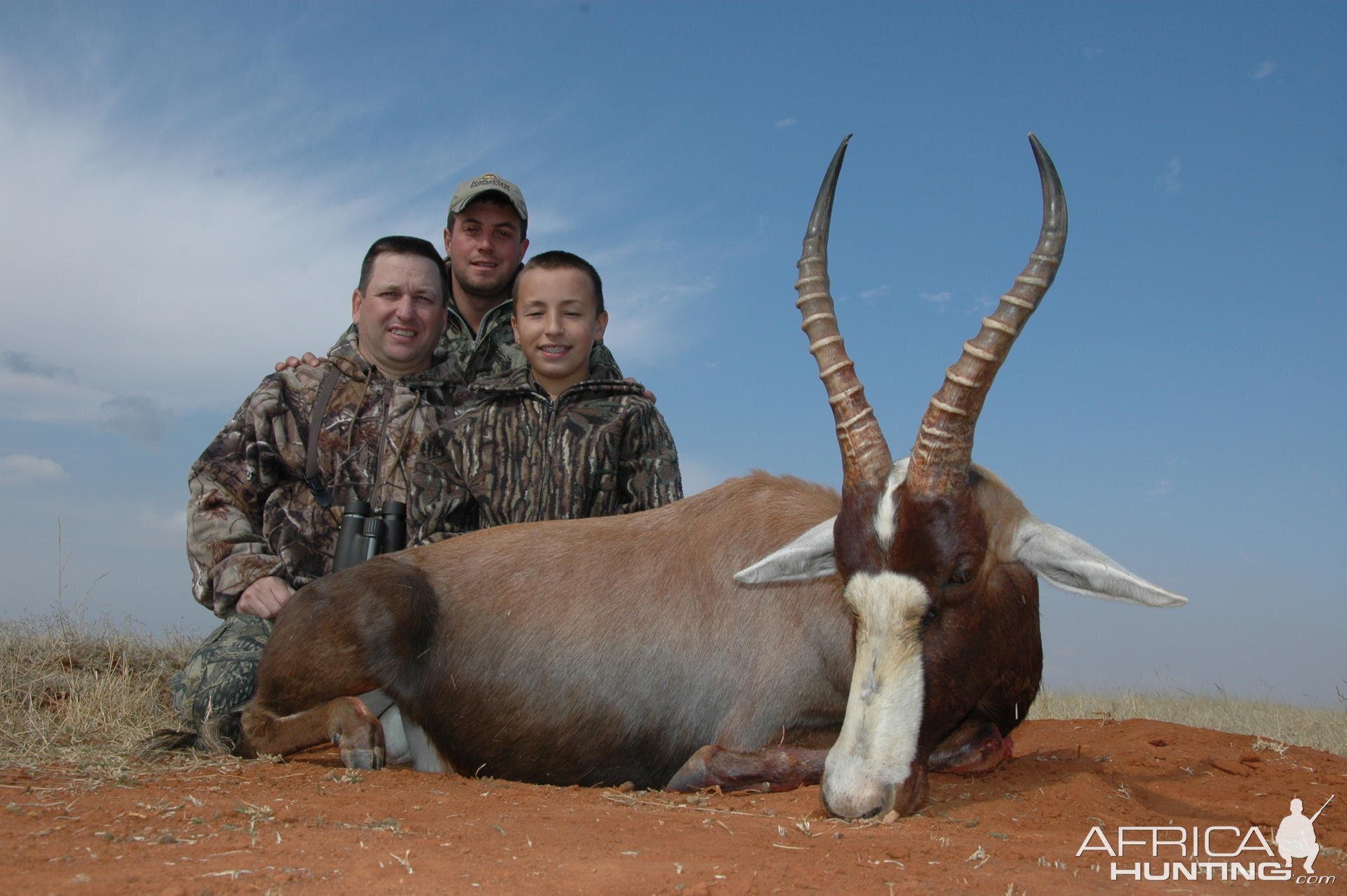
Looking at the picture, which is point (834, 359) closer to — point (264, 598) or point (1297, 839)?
point (1297, 839)

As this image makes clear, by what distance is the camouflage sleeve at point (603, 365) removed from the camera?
7.61m

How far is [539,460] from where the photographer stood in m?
6.96

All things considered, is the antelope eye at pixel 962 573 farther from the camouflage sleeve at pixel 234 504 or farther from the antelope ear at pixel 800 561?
the camouflage sleeve at pixel 234 504

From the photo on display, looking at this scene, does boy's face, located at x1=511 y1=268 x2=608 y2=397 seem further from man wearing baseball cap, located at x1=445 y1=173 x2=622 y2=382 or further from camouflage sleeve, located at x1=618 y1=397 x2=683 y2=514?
man wearing baseball cap, located at x1=445 y1=173 x2=622 y2=382

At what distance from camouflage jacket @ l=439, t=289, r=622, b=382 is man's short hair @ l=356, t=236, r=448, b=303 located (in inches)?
21.0

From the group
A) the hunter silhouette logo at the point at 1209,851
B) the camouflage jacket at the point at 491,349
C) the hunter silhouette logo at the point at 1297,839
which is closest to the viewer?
the hunter silhouette logo at the point at 1209,851

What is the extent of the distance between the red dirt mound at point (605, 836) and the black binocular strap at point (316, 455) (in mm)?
2207

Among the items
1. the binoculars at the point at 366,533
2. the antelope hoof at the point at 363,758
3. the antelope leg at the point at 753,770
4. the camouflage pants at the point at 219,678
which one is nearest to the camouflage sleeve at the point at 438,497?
the binoculars at the point at 366,533

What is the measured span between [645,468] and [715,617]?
89.1 inches

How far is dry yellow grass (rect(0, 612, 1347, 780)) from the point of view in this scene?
238 inches

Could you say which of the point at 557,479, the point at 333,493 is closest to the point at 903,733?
the point at 557,479

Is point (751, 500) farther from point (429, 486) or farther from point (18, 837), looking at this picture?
point (18, 837)

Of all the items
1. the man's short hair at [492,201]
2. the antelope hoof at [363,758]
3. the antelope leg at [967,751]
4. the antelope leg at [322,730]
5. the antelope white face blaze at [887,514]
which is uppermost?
the man's short hair at [492,201]

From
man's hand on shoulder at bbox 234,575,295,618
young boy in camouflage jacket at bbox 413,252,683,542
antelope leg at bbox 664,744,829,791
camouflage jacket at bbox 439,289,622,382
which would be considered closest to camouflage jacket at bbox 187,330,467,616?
man's hand on shoulder at bbox 234,575,295,618
